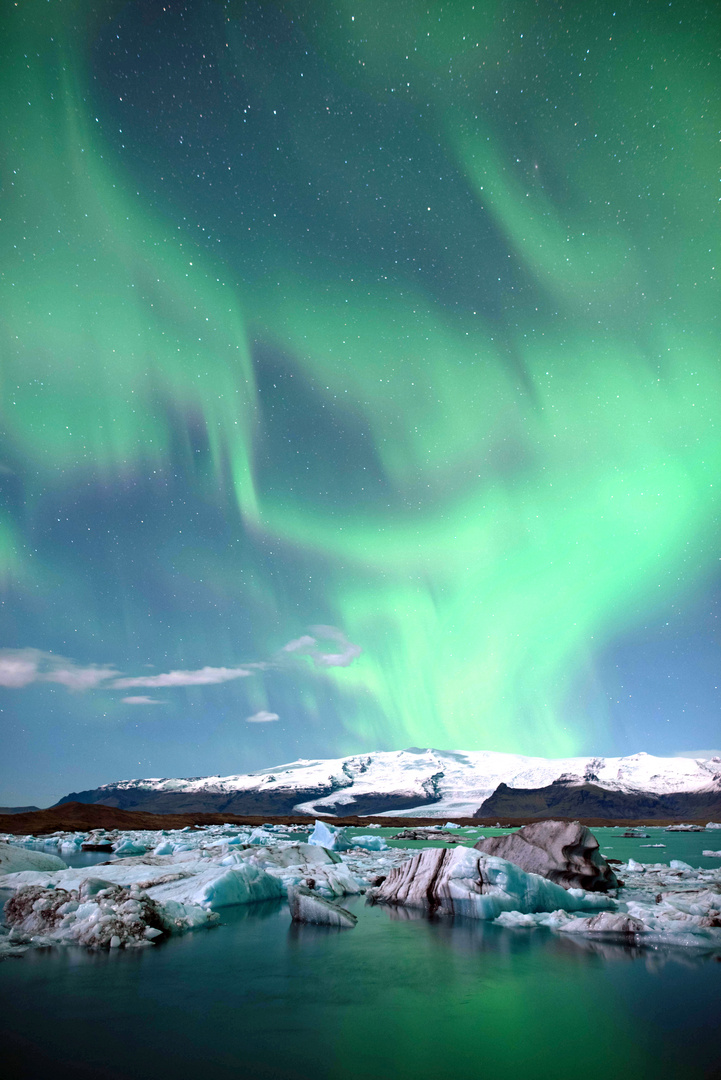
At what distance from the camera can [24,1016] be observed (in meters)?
8.40

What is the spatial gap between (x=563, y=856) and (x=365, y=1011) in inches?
492

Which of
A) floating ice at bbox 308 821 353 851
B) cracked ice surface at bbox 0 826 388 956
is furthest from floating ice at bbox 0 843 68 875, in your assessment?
floating ice at bbox 308 821 353 851

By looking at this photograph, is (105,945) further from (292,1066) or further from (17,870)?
(17,870)

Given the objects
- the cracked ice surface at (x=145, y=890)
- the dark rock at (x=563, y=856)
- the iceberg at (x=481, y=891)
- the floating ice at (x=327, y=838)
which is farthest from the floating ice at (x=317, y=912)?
the floating ice at (x=327, y=838)

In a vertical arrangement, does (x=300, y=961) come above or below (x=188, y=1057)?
below

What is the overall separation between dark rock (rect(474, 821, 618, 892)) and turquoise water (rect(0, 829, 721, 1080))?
578 centimetres

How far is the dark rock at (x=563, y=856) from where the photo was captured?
18.7 m

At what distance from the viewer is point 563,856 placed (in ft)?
61.7

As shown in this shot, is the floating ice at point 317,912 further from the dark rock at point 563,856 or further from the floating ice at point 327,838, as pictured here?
the floating ice at point 327,838

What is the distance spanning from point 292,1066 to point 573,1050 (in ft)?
12.7

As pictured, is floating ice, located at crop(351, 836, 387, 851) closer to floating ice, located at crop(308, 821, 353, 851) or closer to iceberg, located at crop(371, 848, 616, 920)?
floating ice, located at crop(308, 821, 353, 851)

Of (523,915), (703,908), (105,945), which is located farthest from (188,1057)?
(703,908)

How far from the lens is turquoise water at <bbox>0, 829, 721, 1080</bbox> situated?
22.8 feet

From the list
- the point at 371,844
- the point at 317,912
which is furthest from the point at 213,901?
the point at 371,844
